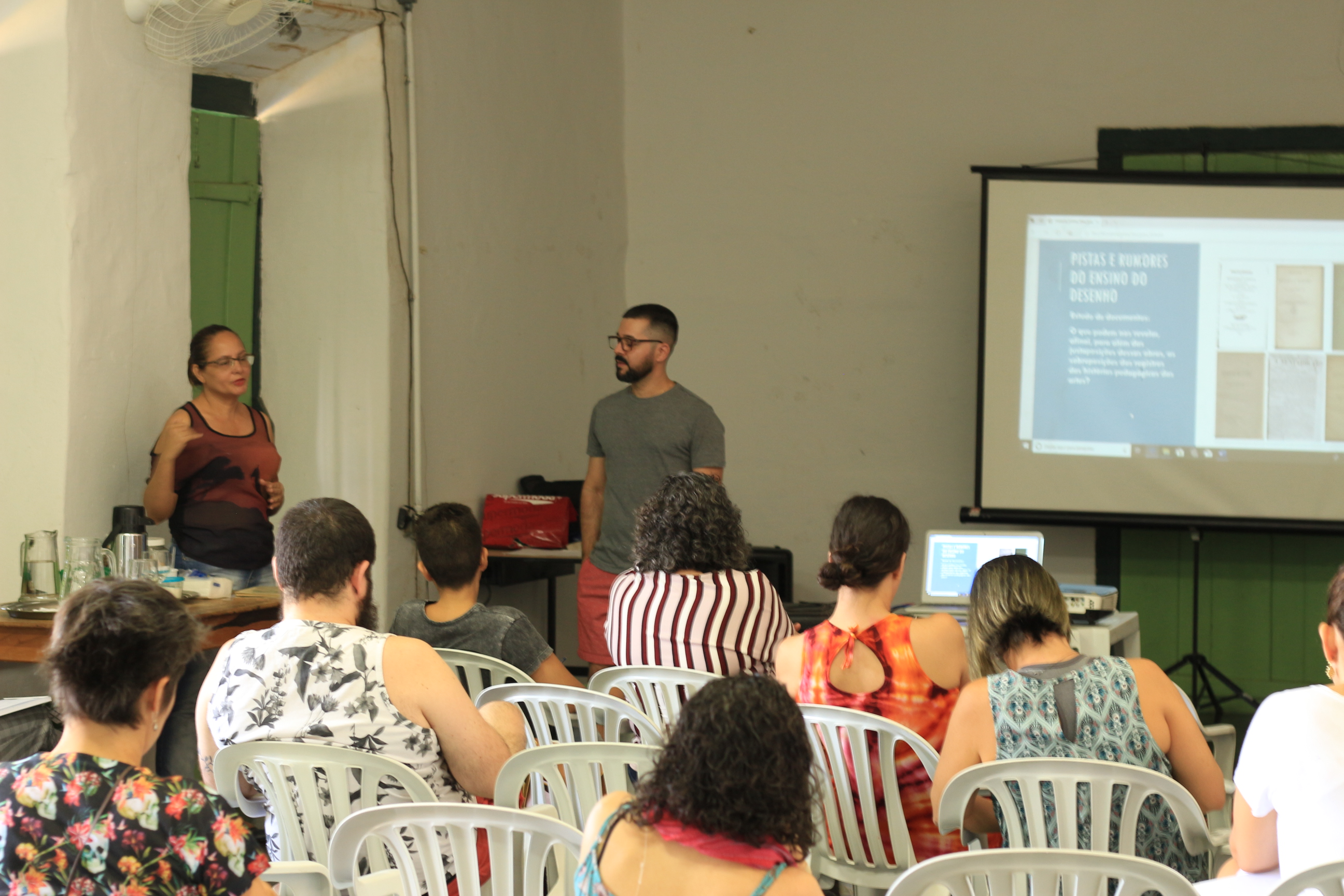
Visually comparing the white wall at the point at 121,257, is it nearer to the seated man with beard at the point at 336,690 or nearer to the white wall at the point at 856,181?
the seated man with beard at the point at 336,690

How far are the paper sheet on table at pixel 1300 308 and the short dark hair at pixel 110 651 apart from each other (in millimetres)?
4516

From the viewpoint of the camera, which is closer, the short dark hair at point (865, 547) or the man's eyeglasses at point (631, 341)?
the short dark hair at point (865, 547)

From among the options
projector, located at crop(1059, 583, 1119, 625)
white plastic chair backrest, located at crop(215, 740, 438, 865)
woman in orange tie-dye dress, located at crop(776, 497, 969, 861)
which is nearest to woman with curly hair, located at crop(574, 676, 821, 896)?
white plastic chair backrest, located at crop(215, 740, 438, 865)

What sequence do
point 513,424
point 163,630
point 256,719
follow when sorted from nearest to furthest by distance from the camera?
point 163,630, point 256,719, point 513,424

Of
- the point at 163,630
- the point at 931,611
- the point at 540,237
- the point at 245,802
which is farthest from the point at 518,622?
the point at 540,237

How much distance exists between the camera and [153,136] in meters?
3.02

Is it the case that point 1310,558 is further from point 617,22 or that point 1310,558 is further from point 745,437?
point 617,22

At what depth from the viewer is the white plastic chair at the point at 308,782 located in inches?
64.2

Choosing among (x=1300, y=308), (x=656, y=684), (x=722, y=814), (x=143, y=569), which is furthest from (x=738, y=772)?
(x=1300, y=308)

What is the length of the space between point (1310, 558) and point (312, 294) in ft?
13.5

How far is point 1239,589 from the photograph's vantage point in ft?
16.2

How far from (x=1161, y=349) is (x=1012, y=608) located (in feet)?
10.5

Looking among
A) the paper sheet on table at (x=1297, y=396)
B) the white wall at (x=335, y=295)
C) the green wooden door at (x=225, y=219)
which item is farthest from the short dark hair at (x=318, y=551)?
the paper sheet on table at (x=1297, y=396)

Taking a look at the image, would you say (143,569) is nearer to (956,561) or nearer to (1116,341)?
(956,561)
